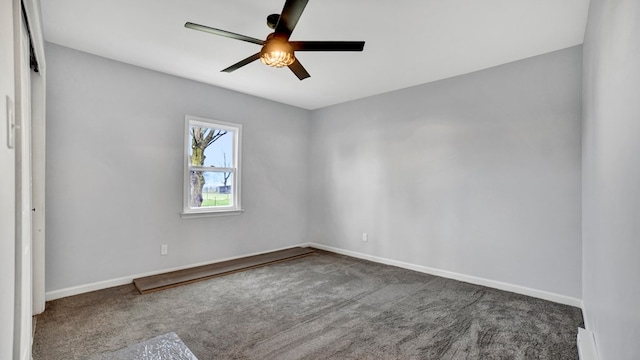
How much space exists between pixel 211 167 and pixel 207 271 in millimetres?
1413

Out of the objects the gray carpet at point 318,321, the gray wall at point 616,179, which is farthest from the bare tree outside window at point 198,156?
the gray wall at point 616,179

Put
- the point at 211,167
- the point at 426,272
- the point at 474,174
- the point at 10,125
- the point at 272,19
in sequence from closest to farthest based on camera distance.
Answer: the point at 10,125 → the point at 272,19 → the point at 474,174 → the point at 426,272 → the point at 211,167

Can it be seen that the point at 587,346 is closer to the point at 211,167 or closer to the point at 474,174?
the point at 474,174

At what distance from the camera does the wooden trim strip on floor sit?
3.29 m

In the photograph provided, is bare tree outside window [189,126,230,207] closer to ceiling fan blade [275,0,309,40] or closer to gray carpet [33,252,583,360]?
gray carpet [33,252,583,360]

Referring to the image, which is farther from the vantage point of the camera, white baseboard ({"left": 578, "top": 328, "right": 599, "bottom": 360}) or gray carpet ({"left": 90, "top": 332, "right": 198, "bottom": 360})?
gray carpet ({"left": 90, "top": 332, "right": 198, "bottom": 360})

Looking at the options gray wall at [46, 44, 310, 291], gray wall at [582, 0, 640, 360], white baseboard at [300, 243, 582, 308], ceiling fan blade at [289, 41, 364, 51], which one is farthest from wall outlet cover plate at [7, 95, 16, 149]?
white baseboard at [300, 243, 582, 308]

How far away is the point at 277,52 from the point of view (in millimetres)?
2172

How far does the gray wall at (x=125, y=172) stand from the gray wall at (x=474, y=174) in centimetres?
176

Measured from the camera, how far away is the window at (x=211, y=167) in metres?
3.96

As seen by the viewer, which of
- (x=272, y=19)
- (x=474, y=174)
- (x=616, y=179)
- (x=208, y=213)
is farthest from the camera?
(x=208, y=213)

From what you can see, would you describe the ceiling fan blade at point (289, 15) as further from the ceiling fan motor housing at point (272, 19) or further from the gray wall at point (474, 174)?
the gray wall at point (474, 174)

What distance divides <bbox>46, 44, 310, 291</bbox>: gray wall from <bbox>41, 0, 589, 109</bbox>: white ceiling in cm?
28

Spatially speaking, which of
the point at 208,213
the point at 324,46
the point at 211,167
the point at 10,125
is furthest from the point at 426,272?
the point at 10,125
